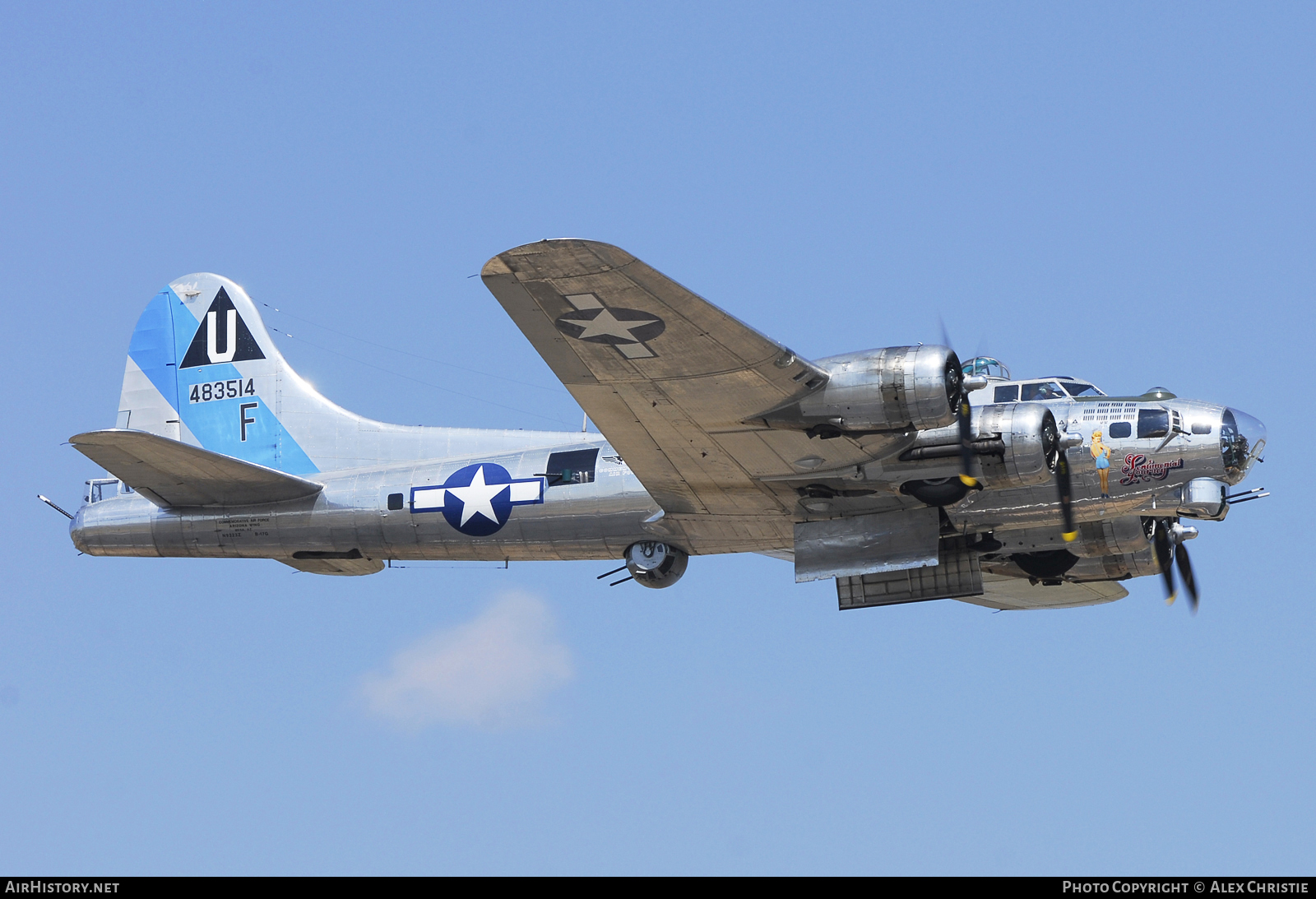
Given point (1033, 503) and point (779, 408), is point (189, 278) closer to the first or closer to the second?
point (779, 408)

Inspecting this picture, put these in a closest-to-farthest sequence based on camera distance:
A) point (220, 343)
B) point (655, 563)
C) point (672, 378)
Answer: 1. point (672, 378)
2. point (655, 563)
3. point (220, 343)

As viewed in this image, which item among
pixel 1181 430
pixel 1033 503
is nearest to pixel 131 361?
pixel 1033 503

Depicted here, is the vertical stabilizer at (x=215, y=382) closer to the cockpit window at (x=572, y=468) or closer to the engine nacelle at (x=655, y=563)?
the cockpit window at (x=572, y=468)

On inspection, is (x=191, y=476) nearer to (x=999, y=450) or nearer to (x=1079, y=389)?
(x=999, y=450)

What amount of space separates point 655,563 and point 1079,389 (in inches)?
257

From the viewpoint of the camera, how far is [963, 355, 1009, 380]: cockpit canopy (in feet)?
71.8

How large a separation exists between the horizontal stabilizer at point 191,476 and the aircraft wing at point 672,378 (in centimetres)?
611

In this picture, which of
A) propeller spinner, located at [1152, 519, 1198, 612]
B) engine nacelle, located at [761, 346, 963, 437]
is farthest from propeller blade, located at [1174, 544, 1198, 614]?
engine nacelle, located at [761, 346, 963, 437]

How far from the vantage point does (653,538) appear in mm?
23078

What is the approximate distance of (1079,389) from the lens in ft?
71.5

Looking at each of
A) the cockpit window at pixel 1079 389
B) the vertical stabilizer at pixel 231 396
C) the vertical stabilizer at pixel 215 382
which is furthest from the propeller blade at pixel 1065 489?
the vertical stabilizer at pixel 215 382

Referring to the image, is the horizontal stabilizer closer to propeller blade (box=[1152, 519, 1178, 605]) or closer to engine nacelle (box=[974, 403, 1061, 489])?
engine nacelle (box=[974, 403, 1061, 489])

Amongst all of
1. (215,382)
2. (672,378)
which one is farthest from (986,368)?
(215,382)
